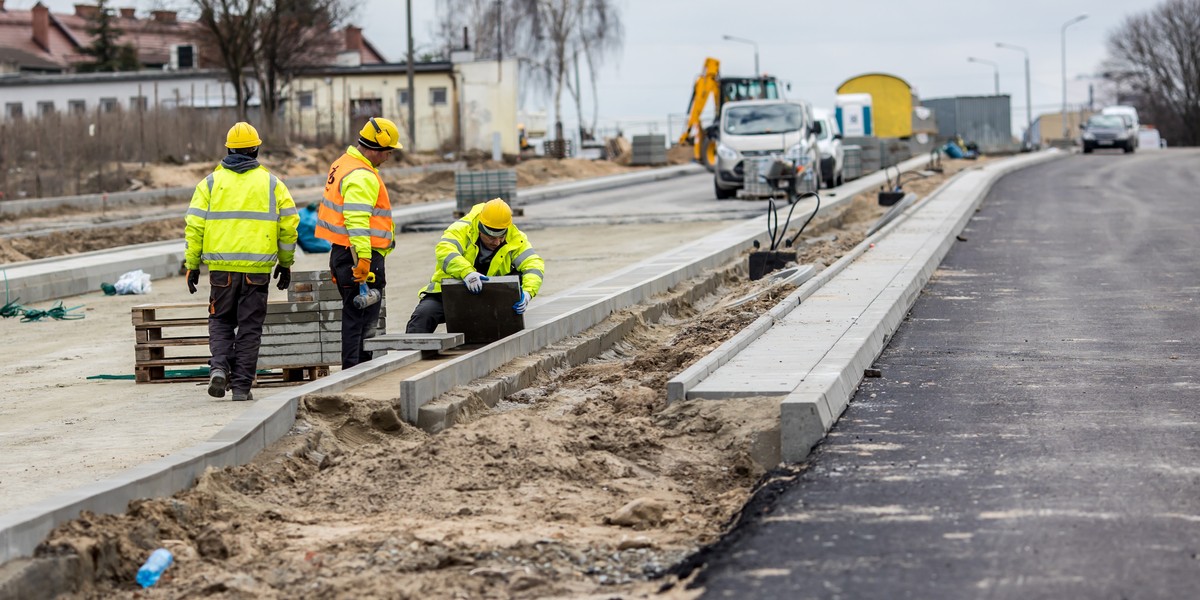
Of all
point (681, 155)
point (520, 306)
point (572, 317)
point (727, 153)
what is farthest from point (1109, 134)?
point (520, 306)

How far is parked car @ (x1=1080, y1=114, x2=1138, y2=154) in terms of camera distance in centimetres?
5600

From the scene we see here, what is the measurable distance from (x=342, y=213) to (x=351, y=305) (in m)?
0.65

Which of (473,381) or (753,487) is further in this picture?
(473,381)

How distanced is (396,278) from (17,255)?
6390 mm

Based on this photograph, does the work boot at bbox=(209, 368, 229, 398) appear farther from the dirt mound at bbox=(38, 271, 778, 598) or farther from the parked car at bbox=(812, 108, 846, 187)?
the parked car at bbox=(812, 108, 846, 187)

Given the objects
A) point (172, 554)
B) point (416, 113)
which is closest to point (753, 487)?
point (172, 554)

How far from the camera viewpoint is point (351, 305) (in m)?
10.7

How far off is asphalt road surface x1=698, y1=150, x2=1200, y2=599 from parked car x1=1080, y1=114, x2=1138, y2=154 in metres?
43.8

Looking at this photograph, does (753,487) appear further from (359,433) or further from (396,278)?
(396,278)

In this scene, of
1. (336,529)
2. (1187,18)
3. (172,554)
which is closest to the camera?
(172,554)

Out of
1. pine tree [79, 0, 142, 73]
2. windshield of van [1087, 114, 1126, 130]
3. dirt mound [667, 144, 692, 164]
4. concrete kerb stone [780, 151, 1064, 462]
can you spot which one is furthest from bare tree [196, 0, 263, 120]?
concrete kerb stone [780, 151, 1064, 462]

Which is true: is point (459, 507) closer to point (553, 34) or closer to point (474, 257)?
point (474, 257)

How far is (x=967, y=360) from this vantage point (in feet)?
34.5

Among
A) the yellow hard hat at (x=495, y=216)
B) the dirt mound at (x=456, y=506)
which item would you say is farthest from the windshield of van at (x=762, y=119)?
the dirt mound at (x=456, y=506)
